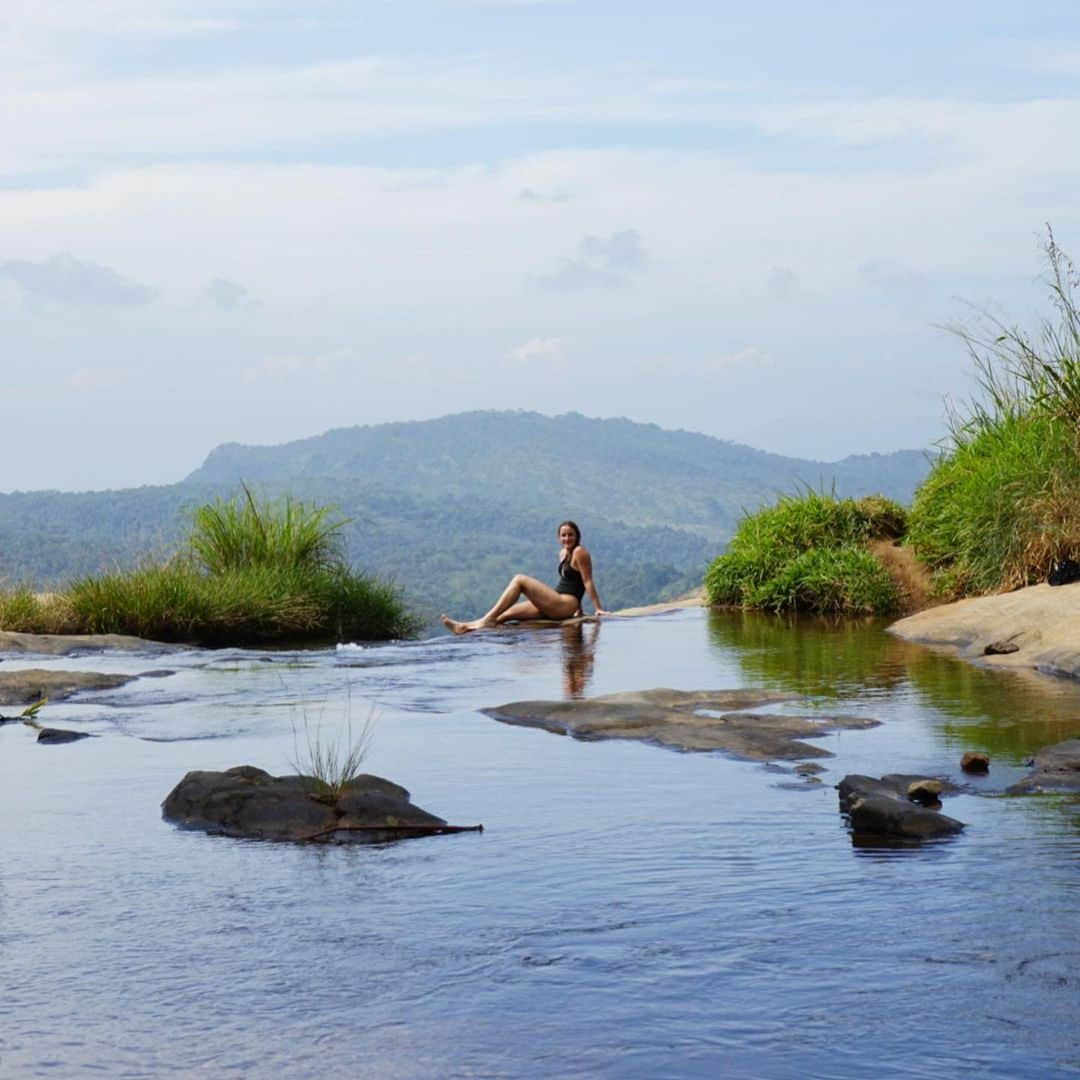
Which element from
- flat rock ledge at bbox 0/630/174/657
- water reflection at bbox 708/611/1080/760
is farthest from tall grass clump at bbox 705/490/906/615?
flat rock ledge at bbox 0/630/174/657

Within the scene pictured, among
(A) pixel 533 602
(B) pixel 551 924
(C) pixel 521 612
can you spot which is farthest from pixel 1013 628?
(B) pixel 551 924

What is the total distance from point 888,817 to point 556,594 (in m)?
11.7

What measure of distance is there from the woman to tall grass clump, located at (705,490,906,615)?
1.72 meters

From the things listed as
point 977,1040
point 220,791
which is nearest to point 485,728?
point 220,791

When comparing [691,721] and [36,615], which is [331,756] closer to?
[691,721]

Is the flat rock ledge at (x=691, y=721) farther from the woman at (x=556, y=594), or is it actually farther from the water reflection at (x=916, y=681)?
the woman at (x=556, y=594)

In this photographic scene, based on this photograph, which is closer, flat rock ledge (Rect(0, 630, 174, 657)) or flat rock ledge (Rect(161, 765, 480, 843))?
flat rock ledge (Rect(161, 765, 480, 843))

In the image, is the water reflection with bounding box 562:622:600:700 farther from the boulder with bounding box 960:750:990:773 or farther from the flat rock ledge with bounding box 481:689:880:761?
the boulder with bounding box 960:750:990:773

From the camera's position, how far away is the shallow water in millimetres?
3902

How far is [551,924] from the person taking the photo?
488 cm

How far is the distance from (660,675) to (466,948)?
269 inches

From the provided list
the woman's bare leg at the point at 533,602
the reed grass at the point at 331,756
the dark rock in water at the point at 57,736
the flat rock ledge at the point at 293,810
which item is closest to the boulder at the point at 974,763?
the flat rock ledge at the point at 293,810

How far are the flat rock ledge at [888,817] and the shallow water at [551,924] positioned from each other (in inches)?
3.7

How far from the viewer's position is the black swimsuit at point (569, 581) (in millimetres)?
17609
